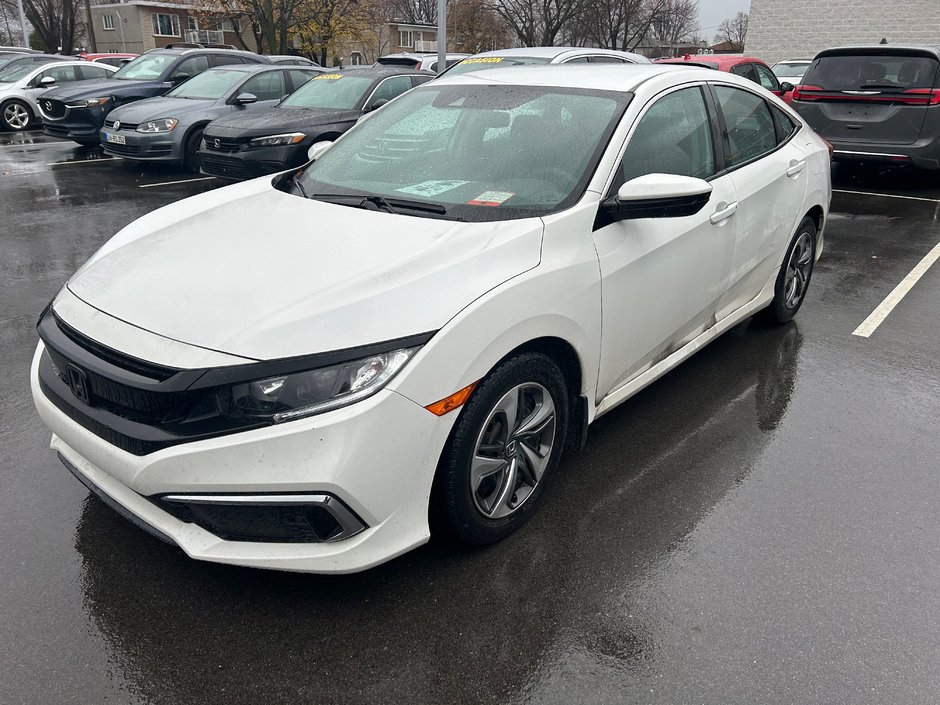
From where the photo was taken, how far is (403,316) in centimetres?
237

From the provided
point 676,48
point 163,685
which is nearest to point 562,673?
point 163,685

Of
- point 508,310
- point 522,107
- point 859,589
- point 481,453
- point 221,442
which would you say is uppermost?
point 522,107

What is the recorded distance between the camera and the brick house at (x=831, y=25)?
2673 centimetres

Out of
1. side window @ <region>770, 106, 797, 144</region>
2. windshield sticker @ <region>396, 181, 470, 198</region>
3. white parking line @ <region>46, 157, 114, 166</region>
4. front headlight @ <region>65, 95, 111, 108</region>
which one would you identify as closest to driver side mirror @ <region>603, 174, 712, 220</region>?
windshield sticker @ <region>396, 181, 470, 198</region>

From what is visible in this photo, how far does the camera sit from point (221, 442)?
87.9 inches

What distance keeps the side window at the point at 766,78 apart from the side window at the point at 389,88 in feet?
19.5

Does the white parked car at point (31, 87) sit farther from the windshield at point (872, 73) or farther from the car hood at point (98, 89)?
the windshield at point (872, 73)

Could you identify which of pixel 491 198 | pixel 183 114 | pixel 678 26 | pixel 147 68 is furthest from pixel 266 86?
pixel 678 26

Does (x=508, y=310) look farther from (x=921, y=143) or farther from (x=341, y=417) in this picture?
(x=921, y=143)

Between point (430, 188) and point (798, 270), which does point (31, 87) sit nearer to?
point (430, 188)

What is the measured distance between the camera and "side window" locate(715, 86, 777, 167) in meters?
4.04

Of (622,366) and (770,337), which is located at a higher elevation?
(622,366)

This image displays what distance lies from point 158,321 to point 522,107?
6.33ft

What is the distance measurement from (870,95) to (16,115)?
53.8 ft
